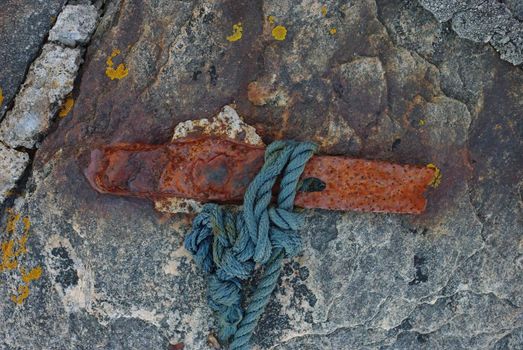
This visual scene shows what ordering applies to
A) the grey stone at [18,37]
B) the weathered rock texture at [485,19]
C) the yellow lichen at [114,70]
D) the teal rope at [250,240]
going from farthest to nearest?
the grey stone at [18,37] → the yellow lichen at [114,70] → the weathered rock texture at [485,19] → the teal rope at [250,240]

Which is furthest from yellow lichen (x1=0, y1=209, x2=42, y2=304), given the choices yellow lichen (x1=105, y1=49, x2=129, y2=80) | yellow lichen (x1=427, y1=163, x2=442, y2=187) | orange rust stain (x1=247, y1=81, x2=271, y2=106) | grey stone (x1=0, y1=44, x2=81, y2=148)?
yellow lichen (x1=427, y1=163, x2=442, y2=187)

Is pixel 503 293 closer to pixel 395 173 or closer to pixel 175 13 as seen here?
pixel 395 173

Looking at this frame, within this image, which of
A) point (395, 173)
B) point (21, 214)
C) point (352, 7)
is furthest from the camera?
point (21, 214)

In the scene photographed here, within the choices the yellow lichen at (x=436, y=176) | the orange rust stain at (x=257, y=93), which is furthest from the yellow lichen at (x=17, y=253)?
the yellow lichen at (x=436, y=176)

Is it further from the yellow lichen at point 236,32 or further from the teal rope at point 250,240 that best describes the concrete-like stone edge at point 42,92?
the teal rope at point 250,240

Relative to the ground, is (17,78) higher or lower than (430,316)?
lower

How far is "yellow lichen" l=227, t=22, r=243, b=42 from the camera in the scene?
1.57m

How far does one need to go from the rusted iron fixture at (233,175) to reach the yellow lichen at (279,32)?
0.32 m

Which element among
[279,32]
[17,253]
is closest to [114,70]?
[279,32]

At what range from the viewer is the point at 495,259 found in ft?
5.44

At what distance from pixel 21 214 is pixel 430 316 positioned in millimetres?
1201

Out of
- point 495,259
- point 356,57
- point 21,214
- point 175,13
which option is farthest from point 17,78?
point 495,259

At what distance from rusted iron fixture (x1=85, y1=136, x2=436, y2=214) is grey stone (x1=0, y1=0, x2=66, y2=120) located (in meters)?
0.51

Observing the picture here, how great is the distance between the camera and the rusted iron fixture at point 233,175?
1.43 m
